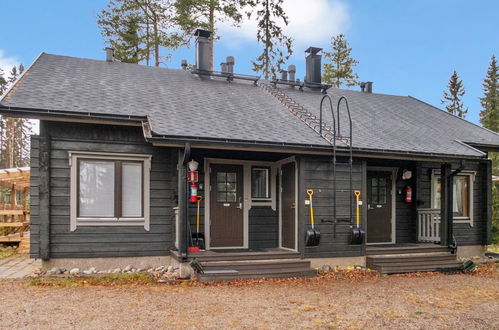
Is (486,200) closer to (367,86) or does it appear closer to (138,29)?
(367,86)

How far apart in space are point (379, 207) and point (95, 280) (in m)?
6.59

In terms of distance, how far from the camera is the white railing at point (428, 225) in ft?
31.1

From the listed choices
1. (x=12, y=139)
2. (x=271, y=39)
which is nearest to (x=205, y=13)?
(x=271, y=39)

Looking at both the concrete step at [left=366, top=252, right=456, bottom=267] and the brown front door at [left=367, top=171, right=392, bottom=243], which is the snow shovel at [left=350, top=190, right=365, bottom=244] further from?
the brown front door at [left=367, top=171, right=392, bottom=243]

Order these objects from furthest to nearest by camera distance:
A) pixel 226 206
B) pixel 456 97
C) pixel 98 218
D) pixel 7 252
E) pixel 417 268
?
pixel 456 97 < pixel 7 252 < pixel 226 206 < pixel 417 268 < pixel 98 218

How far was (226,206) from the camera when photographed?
340 inches

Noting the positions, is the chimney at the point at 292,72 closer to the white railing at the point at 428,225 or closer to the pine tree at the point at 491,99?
the white railing at the point at 428,225

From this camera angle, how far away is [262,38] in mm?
19609

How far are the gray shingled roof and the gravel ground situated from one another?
263 cm

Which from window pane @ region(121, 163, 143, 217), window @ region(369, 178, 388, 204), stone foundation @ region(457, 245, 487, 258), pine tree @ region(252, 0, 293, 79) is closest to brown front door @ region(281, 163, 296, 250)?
window @ region(369, 178, 388, 204)

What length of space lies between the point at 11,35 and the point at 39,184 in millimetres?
21576

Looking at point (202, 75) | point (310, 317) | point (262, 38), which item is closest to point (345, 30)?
point (262, 38)

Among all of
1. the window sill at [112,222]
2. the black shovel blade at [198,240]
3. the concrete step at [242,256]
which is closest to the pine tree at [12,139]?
the window sill at [112,222]

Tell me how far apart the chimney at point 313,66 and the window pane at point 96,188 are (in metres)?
7.19
